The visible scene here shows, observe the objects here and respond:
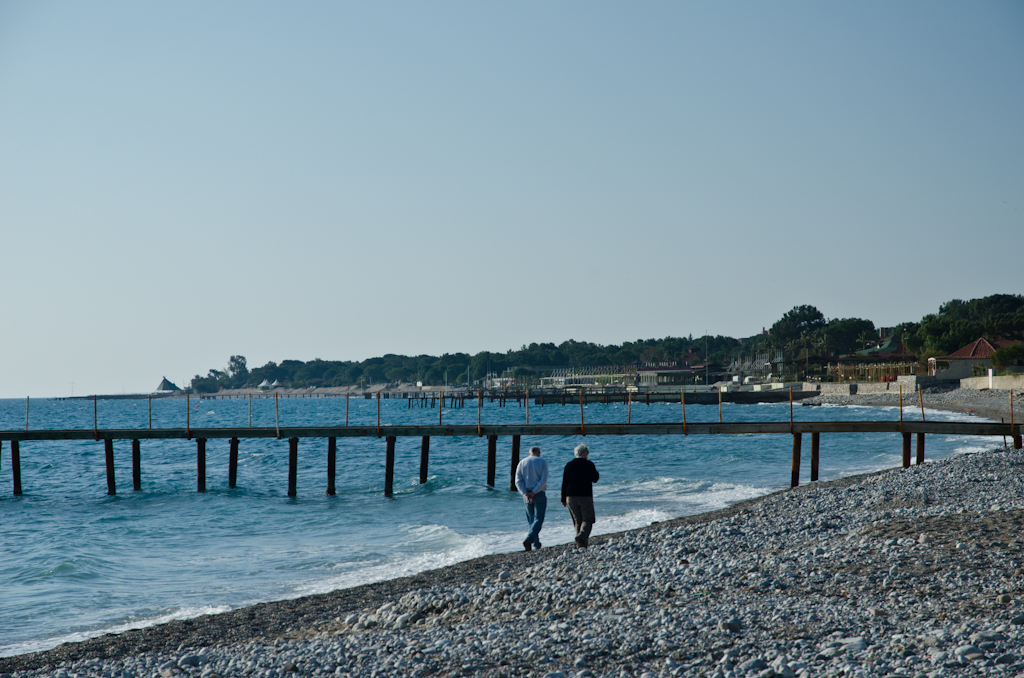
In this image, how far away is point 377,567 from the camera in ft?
53.3

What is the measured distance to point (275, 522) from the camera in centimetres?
2342

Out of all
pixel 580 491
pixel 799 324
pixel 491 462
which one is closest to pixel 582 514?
pixel 580 491

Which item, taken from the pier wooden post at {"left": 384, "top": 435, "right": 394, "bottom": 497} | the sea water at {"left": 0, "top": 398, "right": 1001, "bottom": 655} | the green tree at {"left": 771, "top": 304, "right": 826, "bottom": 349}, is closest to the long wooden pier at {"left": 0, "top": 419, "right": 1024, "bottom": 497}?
the pier wooden post at {"left": 384, "top": 435, "right": 394, "bottom": 497}

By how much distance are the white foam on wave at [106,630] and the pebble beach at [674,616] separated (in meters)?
0.76

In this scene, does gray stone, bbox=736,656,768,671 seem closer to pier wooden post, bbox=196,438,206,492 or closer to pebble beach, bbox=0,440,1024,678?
pebble beach, bbox=0,440,1024,678

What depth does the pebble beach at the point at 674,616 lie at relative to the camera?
7.20 metres

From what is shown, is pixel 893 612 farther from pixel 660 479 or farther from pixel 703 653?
pixel 660 479

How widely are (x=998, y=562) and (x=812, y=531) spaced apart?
152 inches

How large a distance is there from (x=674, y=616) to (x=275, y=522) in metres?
17.1

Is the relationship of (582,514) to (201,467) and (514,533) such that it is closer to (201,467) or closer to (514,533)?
(514,533)

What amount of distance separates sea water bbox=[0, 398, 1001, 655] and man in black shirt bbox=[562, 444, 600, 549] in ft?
11.1

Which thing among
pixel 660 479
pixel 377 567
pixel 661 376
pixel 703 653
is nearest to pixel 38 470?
pixel 660 479

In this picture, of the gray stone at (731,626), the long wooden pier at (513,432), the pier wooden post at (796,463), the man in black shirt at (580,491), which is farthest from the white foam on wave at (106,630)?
the pier wooden post at (796,463)

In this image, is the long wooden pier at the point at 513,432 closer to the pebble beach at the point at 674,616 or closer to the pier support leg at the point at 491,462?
the pier support leg at the point at 491,462
